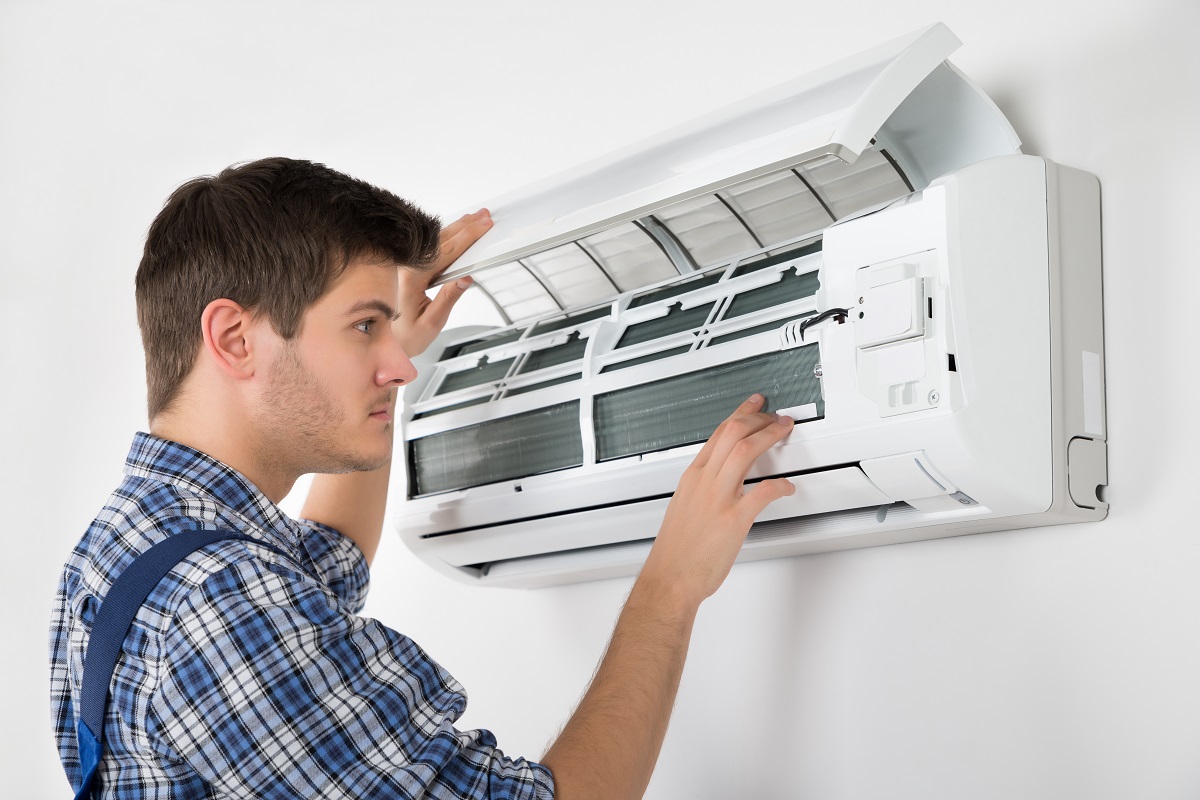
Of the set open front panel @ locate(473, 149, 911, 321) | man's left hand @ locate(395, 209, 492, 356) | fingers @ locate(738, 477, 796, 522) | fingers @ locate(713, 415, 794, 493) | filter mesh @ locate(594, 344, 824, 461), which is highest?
open front panel @ locate(473, 149, 911, 321)

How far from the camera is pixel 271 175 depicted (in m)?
1.29

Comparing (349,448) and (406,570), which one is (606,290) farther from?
(406,570)

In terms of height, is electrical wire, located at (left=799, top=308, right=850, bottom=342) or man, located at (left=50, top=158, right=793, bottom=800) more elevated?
electrical wire, located at (left=799, top=308, right=850, bottom=342)

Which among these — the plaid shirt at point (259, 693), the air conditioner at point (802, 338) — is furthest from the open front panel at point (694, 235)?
the plaid shirt at point (259, 693)

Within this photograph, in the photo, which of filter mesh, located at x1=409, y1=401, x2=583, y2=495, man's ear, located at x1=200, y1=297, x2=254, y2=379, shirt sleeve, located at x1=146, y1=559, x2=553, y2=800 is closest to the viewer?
shirt sleeve, located at x1=146, y1=559, x2=553, y2=800

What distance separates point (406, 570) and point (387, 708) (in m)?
0.87

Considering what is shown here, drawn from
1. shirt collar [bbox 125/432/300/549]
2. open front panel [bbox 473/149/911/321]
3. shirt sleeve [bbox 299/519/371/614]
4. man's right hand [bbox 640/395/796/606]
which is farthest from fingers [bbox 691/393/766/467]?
shirt sleeve [bbox 299/519/371/614]

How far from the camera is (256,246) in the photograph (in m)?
1.22

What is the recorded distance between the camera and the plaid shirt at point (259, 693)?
38.6 inches

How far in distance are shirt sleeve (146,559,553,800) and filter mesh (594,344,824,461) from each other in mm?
415

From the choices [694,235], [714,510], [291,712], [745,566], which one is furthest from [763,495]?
[291,712]

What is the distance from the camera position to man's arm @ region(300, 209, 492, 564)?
1.43m

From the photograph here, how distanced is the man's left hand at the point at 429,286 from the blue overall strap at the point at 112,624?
0.51m

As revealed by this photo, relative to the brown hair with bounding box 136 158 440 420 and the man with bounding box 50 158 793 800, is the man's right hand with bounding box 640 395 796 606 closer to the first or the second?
the man with bounding box 50 158 793 800
